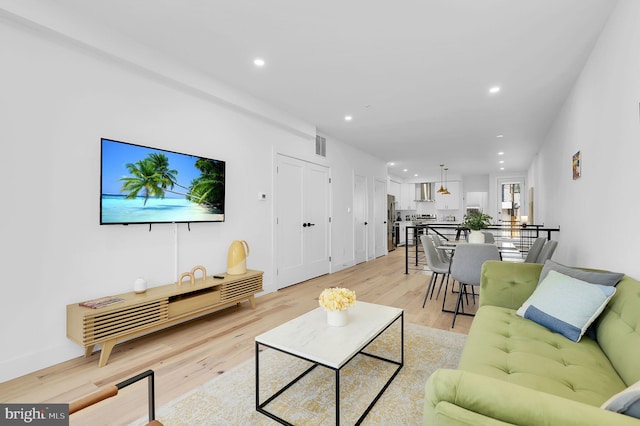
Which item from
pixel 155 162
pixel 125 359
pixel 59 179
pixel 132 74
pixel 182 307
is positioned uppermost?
pixel 132 74

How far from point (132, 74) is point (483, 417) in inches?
140

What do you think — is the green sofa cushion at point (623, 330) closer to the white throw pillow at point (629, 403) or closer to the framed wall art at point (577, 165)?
the white throw pillow at point (629, 403)

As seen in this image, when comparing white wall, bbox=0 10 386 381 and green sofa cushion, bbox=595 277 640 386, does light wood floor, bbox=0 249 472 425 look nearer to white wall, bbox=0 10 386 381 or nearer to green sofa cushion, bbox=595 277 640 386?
white wall, bbox=0 10 386 381

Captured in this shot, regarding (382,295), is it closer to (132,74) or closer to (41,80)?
(132,74)

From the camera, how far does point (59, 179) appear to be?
243 centimetres

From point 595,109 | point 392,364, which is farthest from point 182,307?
point 595,109

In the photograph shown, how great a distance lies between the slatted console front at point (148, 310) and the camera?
231cm

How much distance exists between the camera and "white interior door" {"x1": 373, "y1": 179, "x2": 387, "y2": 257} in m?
7.93

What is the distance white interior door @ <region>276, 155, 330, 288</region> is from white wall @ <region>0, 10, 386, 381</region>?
130cm

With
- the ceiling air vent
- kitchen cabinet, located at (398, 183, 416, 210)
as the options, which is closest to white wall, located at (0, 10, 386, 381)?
the ceiling air vent

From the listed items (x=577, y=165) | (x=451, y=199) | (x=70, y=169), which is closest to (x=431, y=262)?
(x=577, y=165)

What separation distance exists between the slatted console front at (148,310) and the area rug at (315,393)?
0.91m

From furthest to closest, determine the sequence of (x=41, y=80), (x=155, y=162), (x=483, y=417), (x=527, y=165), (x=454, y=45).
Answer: (x=527, y=165), (x=155, y=162), (x=454, y=45), (x=41, y=80), (x=483, y=417)

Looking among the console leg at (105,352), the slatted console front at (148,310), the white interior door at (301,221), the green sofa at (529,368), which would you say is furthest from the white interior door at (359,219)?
the console leg at (105,352)
